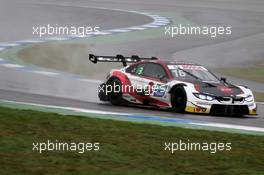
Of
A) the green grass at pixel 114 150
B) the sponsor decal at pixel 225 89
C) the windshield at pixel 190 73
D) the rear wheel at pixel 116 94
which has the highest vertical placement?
the green grass at pixel 114 150

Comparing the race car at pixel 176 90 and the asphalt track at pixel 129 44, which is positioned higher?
the race car at pixel 176 90

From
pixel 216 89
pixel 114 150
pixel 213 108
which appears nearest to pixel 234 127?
pixel 213 108

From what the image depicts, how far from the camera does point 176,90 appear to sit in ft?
46.8

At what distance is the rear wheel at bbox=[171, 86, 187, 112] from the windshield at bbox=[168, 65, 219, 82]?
0.46m

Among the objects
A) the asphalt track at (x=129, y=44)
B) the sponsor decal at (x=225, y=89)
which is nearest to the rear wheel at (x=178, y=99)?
the asphalt track at (x=129, y=44)

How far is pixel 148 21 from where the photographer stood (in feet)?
100

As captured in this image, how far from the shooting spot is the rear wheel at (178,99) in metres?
14.1

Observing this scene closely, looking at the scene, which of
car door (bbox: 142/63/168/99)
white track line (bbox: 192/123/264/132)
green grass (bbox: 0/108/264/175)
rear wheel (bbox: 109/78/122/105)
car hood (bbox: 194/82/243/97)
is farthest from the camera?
rear wheel (bbox: 109/78/122/105)

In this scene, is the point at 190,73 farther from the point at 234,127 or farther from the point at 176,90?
the point at 234,127

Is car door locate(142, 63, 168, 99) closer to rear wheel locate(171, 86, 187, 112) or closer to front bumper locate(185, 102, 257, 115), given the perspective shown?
rear wheel locate(171, 86, 187, 112)

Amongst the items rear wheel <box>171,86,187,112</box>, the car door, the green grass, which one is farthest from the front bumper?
the green grass

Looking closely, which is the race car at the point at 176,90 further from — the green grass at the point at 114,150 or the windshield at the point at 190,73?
the green grass at the point at 114,150

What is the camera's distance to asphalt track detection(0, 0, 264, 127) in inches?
607

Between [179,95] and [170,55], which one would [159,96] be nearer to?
[179,95]
